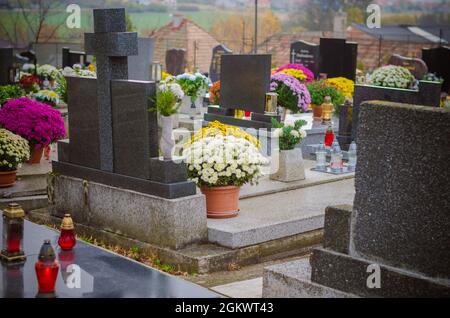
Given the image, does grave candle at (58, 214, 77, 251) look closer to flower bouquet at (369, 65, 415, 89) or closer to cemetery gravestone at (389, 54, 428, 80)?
flower bouquet at (369, 65, 415, 89)

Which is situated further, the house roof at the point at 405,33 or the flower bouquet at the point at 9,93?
the house roof at the point at 405,33

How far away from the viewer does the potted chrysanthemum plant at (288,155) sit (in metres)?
12.0

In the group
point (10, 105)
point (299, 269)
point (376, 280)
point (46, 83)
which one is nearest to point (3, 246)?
point (299, 269)

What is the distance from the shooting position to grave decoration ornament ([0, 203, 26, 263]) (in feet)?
24.3

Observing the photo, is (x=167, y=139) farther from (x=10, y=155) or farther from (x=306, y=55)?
(x=306, y=55)

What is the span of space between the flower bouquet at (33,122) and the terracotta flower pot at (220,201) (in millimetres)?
4508

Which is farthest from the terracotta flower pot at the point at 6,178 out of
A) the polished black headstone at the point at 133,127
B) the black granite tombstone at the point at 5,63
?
the black granite tombstone at the point at 5,63

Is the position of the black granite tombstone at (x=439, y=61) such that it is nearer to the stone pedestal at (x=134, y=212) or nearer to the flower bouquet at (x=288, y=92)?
the flower bouquet at (x=288, y=92)

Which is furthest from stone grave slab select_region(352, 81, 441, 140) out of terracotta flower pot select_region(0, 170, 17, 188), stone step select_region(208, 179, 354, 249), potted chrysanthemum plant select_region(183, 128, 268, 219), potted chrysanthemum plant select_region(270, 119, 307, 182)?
terracotta flower pot select_region(0, 170, 17, 188)

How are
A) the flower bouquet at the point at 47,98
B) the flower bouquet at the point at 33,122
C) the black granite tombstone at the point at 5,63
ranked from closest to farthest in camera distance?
the flower bouquet at the point at 33,122
the flower bouquet at the point at 47,98
the black granite tombstone at the point at 5,63

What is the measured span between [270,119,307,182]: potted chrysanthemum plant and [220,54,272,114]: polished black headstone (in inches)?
90.4

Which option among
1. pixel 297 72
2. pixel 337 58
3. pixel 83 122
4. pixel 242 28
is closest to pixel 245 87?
pixel 297 72

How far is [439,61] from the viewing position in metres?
25.6

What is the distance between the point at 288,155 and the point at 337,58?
9858 millimetres
